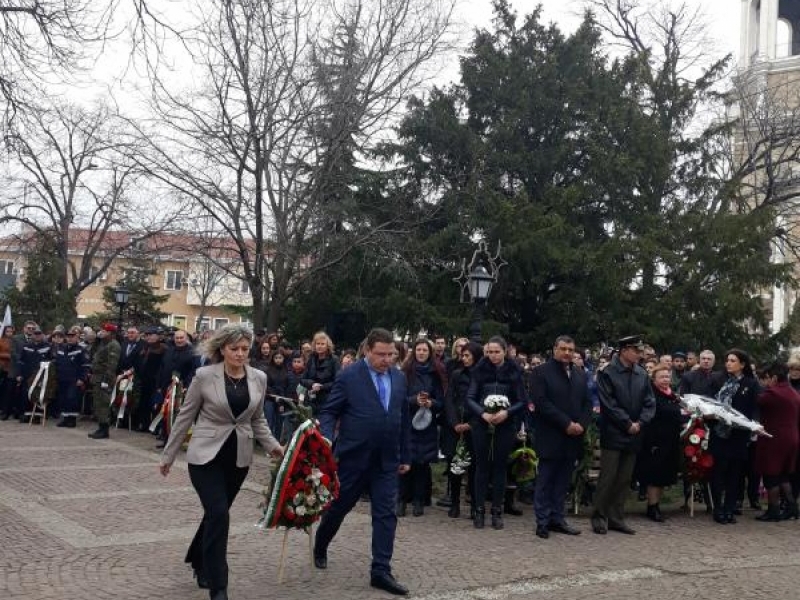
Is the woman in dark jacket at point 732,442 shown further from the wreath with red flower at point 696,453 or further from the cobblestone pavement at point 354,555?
the cobblestone pavement at point 354,555

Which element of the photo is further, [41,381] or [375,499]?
[41,381]

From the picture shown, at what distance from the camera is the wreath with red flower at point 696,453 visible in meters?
10.2

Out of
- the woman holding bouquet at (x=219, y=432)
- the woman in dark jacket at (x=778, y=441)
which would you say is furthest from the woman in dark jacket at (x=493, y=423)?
the woman holding bouquet at (x=219, y=432)

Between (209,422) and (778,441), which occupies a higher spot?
(778,441)

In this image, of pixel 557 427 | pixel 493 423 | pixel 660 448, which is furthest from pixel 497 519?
pixel 660 448

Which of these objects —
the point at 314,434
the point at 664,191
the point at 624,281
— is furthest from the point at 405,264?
the point at 314,434

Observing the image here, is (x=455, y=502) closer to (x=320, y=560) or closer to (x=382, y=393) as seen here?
(x=320, y=560)

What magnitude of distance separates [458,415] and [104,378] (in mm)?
7894

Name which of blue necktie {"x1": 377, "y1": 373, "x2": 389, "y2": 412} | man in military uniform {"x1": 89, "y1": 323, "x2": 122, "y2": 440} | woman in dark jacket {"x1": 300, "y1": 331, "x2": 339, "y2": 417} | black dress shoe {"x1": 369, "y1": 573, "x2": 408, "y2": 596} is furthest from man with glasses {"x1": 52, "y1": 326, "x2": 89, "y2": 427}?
black dress shoe {"x1": 369, "y1": 573, "x2": 408, "y2": 596}

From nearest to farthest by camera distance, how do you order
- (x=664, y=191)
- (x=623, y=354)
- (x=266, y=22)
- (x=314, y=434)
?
(x=314, y=434) < (x=623, y=354) < (x=266, y=22) < (x=664, y=191)

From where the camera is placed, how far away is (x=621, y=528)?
9.31 m

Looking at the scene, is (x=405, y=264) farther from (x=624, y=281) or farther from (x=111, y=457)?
(x=111, y=457)

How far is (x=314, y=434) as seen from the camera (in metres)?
6.80

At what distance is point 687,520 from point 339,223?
14.1 meters
